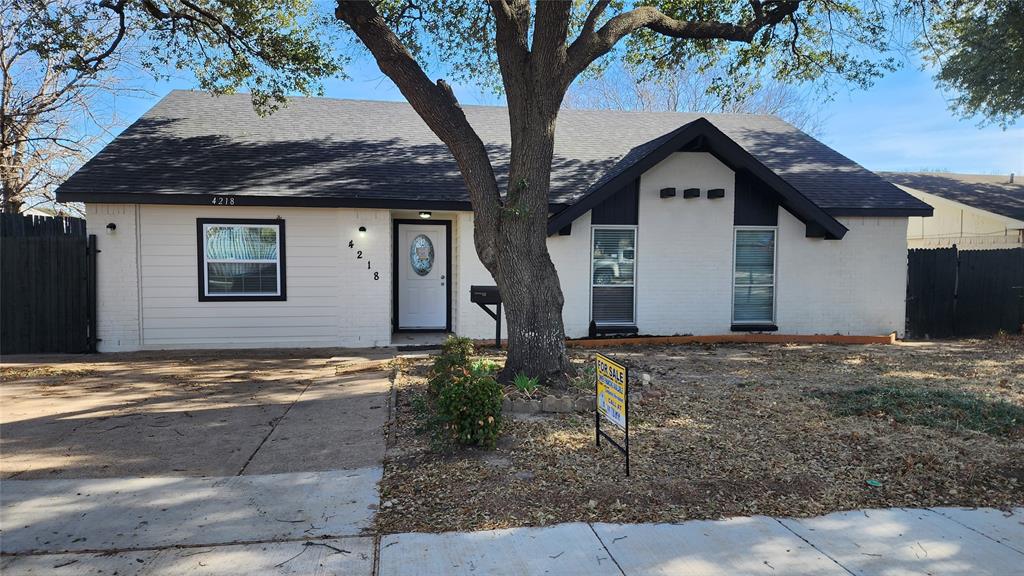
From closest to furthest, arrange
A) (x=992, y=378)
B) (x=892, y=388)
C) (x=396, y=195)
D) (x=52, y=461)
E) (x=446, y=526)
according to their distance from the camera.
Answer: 1. (x=446, y=526)
2. (x=52, y=461)
3. (x=892, y=388)
4. (x=992, y=378)
5. (x=396, y=195)

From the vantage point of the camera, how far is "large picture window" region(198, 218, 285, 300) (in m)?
10.4

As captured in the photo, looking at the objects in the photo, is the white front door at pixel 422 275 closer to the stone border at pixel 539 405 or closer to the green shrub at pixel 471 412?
the stone border at pixel 539 405

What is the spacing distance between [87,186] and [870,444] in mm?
11128

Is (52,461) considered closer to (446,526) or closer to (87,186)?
(446,526)

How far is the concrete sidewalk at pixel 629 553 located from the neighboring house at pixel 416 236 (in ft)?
23.6

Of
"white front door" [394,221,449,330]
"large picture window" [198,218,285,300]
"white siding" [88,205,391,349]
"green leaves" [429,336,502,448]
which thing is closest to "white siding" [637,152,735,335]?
"white front door" [394,221,449,330]

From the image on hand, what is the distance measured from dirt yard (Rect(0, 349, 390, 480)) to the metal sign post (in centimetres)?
197

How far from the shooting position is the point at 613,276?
1141 centimetres

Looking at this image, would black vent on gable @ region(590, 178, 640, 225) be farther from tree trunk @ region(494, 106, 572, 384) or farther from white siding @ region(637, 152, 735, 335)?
tree trunk @ region(494, 106, 572, 384)

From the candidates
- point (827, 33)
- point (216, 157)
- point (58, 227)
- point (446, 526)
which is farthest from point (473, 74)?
point (446, 526)

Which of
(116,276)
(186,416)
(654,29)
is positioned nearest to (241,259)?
(116,276)

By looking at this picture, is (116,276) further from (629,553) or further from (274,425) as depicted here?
(629,553)

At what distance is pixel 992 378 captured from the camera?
803 centimetres

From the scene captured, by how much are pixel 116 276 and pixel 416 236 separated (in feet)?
16.7
